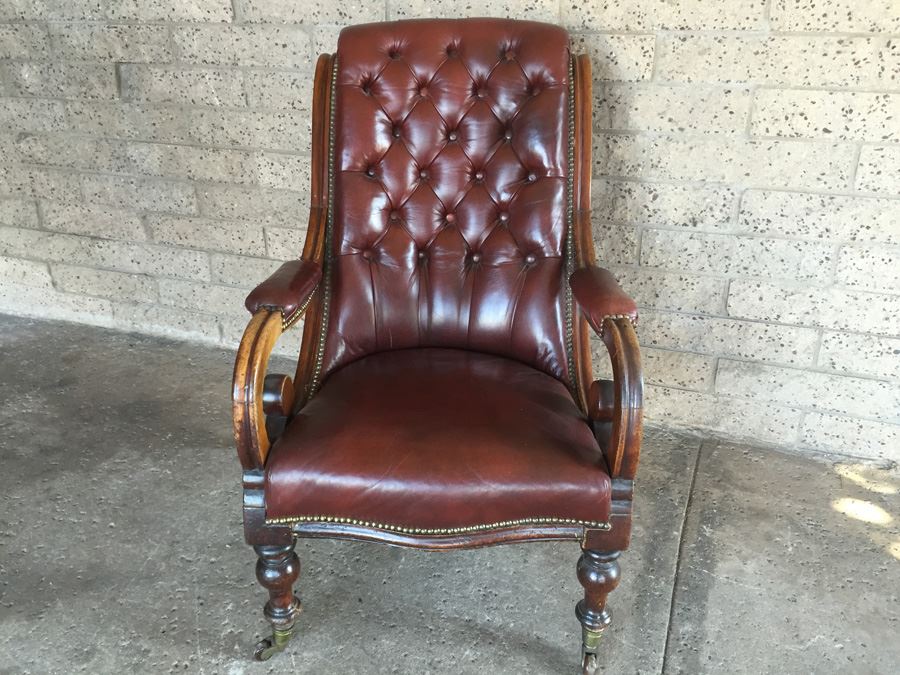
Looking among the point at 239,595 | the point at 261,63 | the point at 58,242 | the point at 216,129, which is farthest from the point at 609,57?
the point at 58,242

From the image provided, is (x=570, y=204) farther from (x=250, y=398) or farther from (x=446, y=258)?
(x=250, y=398)

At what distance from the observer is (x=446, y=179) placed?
180 centimetres

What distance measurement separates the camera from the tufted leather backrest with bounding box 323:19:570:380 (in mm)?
1759

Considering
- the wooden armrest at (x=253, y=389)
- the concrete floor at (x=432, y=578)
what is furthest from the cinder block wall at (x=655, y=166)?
the wooden armrest at (x=253, y=389)

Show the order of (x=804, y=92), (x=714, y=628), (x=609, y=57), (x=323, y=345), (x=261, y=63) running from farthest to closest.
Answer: (x=261, y=63) < (x=609, y=57) < (x=804, y=92) < (x=323, y=345) < (x=714, y=628)

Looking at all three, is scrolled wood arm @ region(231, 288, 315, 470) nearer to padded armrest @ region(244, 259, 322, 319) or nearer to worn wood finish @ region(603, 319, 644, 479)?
padded armrest @ region(244, 259, 322, 319)

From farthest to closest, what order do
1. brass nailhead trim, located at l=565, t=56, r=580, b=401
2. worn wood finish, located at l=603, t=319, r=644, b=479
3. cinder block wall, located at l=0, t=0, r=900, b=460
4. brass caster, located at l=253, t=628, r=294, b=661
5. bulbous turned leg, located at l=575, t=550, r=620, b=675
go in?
1. cinder block wall, located at l=0, t=0, r=900, b=460
2. brass nailhead trim, located at l=565, t=56, r=580, b=401
3. brass caster, located at l=253, t=628, r=294, b=661
4. bulbous turned leg, located at l=575, t=550, r=620, b=675
5. worn wood finish, located at l=603, t=319, r=644, b=479

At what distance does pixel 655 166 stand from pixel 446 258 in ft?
2.34

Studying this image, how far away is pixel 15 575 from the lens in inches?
70.1

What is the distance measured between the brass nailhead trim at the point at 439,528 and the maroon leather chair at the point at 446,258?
6cm

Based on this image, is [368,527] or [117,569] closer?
[368,527]

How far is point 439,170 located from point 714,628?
121cm

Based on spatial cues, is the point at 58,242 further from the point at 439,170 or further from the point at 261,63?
the point at 439,170

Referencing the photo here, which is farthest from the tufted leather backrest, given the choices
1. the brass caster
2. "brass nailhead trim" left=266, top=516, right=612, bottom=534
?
the brass caster
